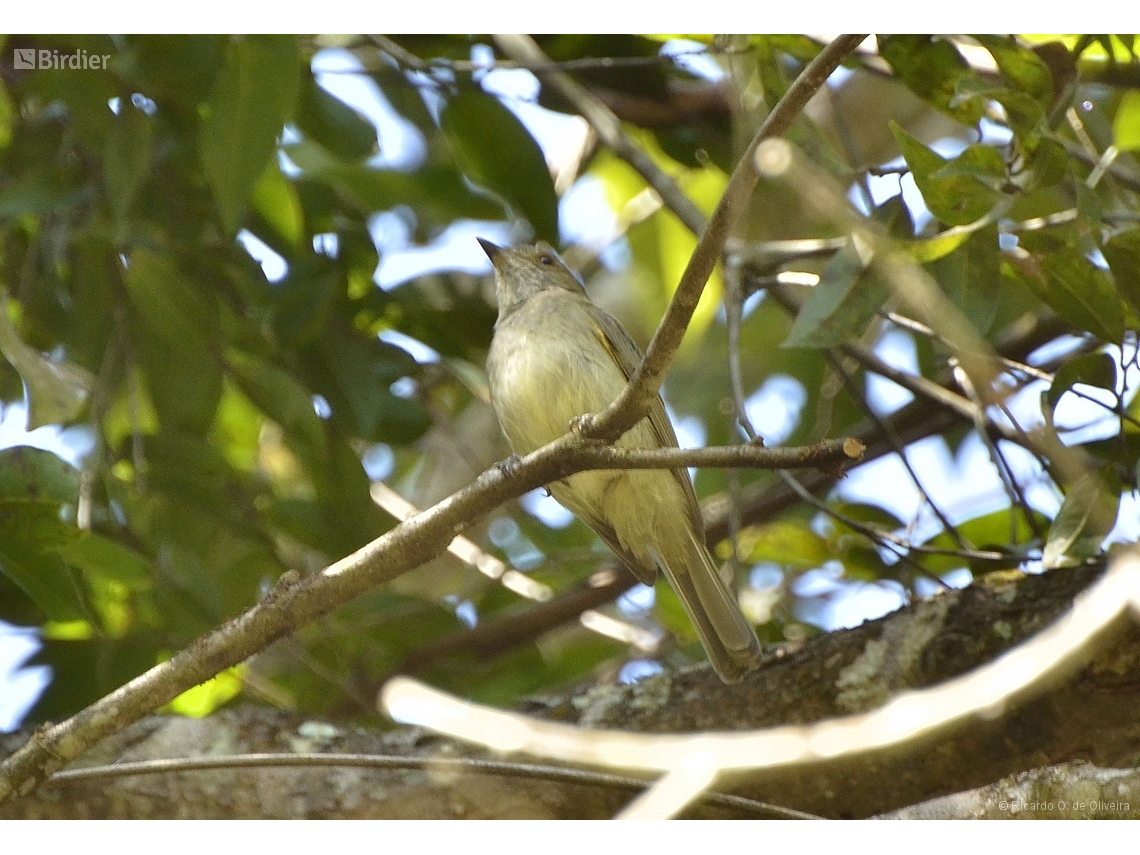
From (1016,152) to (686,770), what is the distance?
6.37ft

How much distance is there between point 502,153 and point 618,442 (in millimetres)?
1295

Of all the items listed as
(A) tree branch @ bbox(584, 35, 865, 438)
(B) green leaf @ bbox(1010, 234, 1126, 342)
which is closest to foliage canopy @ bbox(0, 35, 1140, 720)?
(B) green leaf @ bbox(1010, 234, 1126, 342)

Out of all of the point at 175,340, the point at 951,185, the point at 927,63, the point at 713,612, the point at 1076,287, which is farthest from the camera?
the point at 175,340

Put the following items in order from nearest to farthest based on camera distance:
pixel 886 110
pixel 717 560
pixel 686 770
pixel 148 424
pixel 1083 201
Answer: pixel 686 770, pixel 1083 201, pixel 148 424, pixel 717 560, pixel 886 110

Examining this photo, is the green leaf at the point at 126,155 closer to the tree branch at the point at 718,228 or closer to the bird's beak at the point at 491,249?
the bird's beak at the point at 491,249

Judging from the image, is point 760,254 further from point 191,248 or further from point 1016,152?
point 191,248

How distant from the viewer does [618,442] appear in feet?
14.0

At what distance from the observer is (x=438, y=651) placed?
16.8 ft

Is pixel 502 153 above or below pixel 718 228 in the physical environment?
above

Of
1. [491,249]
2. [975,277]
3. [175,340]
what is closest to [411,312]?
[491,249]

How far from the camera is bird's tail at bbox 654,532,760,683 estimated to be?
4.00 metres

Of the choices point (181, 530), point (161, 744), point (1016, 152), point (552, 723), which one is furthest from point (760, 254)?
point (161, 744)

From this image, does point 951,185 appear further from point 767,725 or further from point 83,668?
point 83,668

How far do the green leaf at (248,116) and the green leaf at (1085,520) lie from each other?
2.52m
